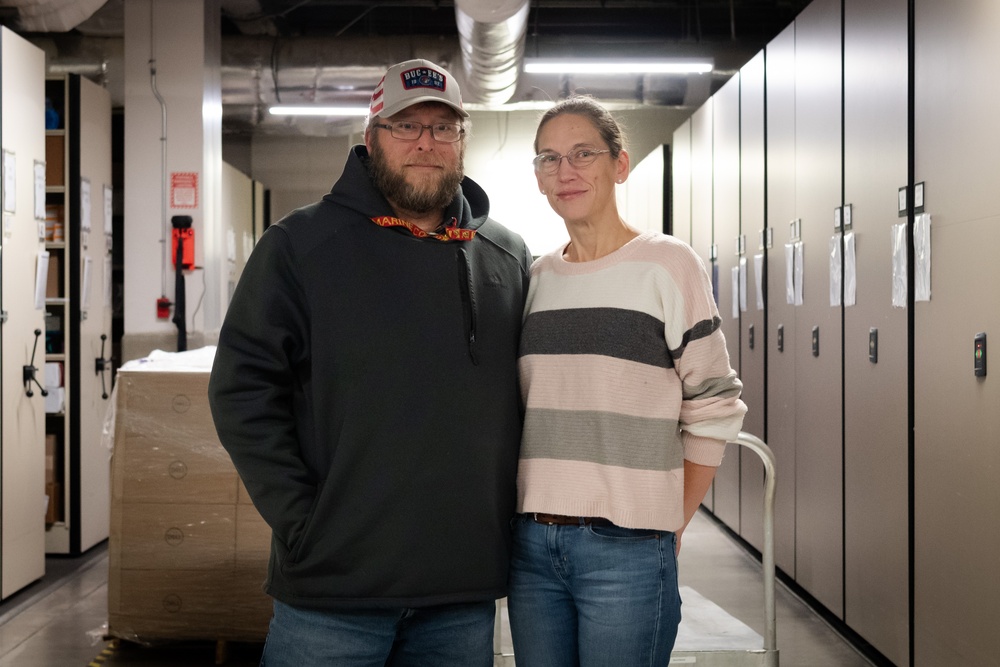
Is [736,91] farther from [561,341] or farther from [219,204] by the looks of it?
[561,341]

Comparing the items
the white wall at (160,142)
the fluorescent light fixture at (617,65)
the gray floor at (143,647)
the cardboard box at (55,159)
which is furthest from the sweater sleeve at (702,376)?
the fluorescent light fixture at (617,65)

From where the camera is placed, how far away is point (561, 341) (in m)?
1.62

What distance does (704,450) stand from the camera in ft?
5.43

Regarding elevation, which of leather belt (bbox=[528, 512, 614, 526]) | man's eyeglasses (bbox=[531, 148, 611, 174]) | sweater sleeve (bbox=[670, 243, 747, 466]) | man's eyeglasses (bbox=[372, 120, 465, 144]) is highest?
man's eyeglasses (bbox=[372, 120, 465, 144])

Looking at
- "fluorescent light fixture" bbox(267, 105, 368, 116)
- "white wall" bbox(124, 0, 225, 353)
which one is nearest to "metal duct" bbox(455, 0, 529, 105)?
"fluorescent light fixture" bbox(267, 105, 368, 116)

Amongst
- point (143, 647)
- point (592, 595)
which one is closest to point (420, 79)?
point (592, 595)

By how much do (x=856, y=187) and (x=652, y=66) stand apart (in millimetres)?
3295

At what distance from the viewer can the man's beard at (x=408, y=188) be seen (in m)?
1.69

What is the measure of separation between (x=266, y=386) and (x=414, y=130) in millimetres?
524

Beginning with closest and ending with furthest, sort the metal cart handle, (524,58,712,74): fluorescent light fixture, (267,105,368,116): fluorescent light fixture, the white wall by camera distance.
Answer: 1. the metal cart handle
2. the white wall
3. (524,58,712,74): fluorescent light fixture
4. (267,105,368,116): fluorescent light fixture

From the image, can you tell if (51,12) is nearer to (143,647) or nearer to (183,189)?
(183,189)

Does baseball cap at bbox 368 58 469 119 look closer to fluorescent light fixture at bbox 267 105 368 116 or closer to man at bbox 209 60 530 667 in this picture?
man at bbox 209 60 530 667

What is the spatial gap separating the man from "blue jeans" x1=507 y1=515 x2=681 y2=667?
6 cm

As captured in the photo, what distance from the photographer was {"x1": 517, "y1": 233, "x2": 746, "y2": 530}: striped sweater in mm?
1558
